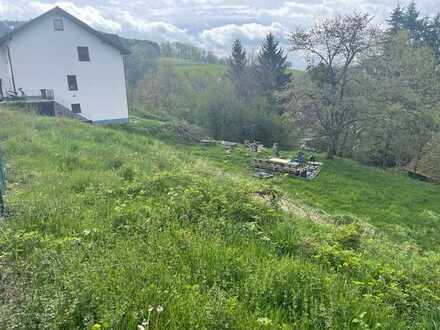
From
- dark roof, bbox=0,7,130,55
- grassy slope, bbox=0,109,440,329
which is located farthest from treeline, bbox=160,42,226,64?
grassy slope, bbox=0,109,440,329

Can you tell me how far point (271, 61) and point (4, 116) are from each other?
3195 centimetres

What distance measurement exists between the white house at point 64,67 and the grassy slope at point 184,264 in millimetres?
21798

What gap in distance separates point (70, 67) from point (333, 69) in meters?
20.5

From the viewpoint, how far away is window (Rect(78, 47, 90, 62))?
26078 millimetres

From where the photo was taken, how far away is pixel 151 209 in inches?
192

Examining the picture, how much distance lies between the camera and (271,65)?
128 ft

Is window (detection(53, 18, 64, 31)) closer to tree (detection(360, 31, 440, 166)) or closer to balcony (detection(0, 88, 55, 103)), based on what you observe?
balcony (detection(0, 88, 55, 103))

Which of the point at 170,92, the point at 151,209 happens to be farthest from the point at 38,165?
the point at 170,92

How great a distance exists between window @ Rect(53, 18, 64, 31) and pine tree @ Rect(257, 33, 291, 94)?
21.4 metres

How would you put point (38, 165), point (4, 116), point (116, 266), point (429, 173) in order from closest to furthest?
point (116, 266), point (38, 165), point (4, 116), point (429, 173)

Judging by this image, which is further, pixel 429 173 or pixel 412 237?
pixel 429 173

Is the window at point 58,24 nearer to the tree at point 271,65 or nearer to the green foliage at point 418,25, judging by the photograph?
the tree at point 271,65

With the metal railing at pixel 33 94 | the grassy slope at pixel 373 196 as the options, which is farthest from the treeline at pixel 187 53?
the grassy slope at pixel 373 196

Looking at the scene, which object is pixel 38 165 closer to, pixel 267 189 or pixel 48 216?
pixel 48 216
